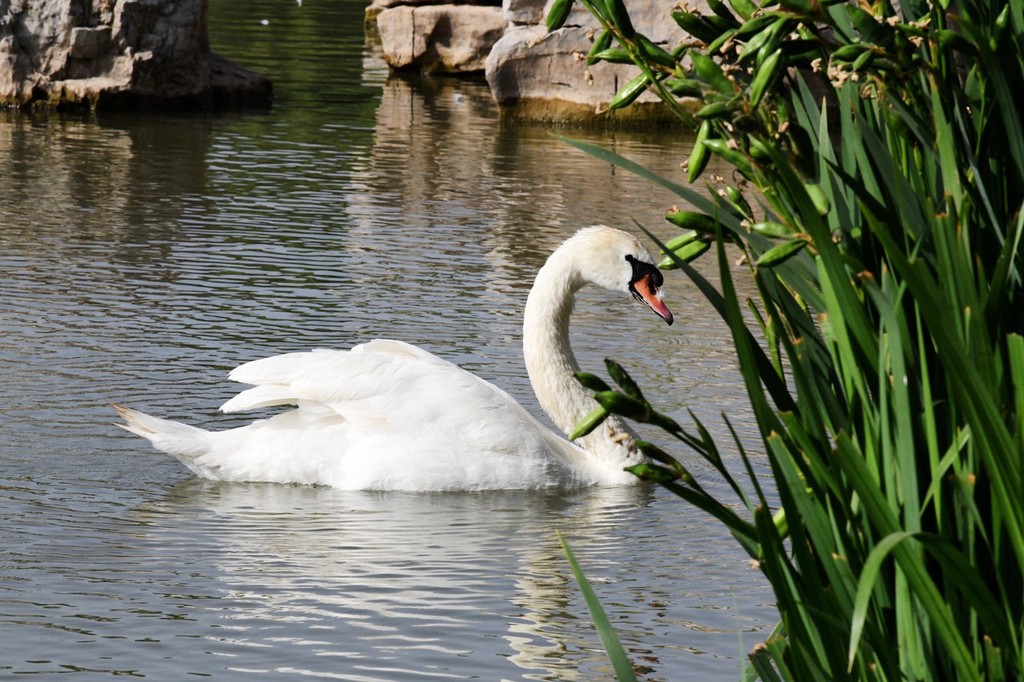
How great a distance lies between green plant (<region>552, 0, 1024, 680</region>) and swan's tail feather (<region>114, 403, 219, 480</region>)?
13.3ft

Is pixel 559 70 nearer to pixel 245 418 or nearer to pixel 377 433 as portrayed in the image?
pixel 245 418

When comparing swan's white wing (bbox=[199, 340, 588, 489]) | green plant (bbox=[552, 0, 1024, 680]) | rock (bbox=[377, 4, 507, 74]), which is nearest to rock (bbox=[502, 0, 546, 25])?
rock (bbox=[377, 4, 507, 74])

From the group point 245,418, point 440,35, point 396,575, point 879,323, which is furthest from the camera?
point 440,35

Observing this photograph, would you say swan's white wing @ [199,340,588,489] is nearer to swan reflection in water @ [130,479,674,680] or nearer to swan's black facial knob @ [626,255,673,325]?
swan reflection in water @ [130,479,674,680]

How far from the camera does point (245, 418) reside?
22.7ft

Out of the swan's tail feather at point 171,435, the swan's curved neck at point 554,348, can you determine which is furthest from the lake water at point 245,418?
the swan's curved neck at point 554,348

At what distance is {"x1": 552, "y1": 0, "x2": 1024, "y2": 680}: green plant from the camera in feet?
5.70

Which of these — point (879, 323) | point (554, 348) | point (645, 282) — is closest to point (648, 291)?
point (645, 282)

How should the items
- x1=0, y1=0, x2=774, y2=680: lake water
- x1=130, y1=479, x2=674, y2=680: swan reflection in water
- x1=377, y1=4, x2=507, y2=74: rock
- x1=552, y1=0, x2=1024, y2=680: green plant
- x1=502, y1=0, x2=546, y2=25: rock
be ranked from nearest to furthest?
1. x1=552, y1=0, x2=1024, y2=680: green plant
2. x1=130, y1=479, x2=674, y2=680: swan reflection in water
3. x1=0, y1=0, x2=774, y2=680: lake water
4. x1=502, y1=0, x2=546, y2=25: rock
5. x1=377, y1=4, x2=507, y2=74: rock

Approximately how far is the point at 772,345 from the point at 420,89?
18309 millimetres

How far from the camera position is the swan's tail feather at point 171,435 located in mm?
5938

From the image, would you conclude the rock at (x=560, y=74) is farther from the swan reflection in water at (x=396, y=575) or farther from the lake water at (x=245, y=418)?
the swan reflection in water at (x=396, y=575)

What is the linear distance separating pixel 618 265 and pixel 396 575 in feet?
6.74

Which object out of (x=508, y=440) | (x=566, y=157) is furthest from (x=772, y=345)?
(x=566, y=157)
